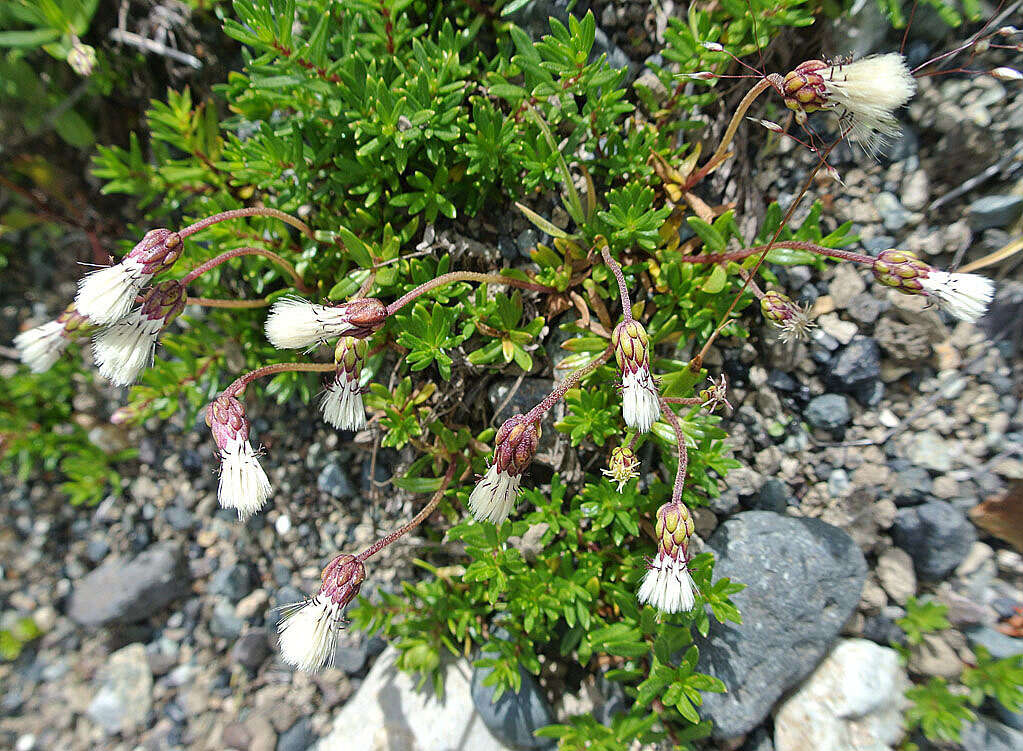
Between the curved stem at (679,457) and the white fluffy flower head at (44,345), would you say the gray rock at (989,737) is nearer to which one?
the curved stem at (679,457)

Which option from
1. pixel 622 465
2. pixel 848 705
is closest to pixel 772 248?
pixel 622 465

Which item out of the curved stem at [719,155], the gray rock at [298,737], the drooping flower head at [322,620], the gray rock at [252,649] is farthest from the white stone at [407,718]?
the curved stem at [719,155]

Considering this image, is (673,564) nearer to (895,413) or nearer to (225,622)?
(895,413)

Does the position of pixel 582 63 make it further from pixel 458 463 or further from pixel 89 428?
pixel 89 428

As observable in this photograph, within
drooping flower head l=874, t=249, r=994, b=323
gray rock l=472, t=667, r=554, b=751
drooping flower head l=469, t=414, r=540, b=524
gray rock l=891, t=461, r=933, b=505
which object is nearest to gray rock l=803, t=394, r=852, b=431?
gray rock l=891, t=461, r=933, b=505

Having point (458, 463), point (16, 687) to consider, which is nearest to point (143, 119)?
point (458, 463)
